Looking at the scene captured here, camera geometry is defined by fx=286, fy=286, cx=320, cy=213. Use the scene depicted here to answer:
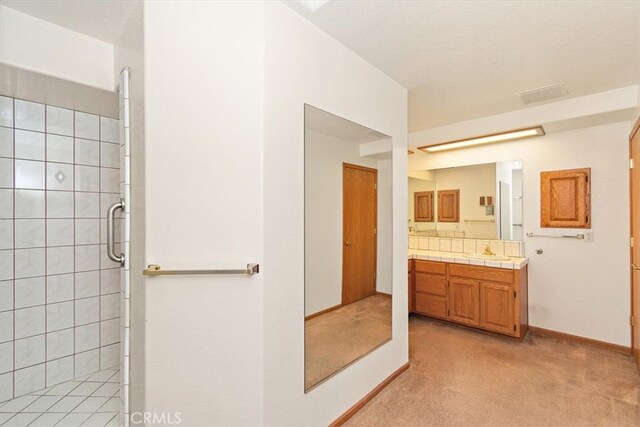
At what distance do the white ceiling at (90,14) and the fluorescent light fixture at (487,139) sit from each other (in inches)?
127

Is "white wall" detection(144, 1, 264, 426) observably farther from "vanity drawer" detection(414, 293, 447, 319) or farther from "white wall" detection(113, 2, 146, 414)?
"vanity drawer" detection(414, 293, 447, 319)

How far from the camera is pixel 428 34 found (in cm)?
177

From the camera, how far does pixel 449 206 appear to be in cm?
378

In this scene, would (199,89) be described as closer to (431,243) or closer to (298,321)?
(298,321)

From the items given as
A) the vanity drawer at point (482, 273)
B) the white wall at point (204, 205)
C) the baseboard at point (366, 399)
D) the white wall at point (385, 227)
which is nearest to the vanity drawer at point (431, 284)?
the vanity drawer at point (482, 273)

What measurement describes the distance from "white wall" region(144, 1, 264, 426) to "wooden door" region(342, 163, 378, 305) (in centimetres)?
89

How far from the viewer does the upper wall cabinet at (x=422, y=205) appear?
3873 mm

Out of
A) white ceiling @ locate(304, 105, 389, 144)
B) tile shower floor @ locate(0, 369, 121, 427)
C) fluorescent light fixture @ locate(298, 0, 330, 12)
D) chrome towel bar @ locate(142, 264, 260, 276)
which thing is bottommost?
tile shower floor @ locate(0, 369, 121, 427)

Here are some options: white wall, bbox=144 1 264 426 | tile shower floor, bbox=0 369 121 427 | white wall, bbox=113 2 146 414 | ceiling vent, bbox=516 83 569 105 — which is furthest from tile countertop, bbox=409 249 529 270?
tile shower floor, bbox=0 369 121 427

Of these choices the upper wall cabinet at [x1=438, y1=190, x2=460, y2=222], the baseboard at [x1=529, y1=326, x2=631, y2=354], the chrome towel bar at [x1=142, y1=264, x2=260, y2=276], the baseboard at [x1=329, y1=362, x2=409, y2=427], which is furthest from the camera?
the upper wall cabinet at [x1=438, y1=190, x2=460, y2=222]

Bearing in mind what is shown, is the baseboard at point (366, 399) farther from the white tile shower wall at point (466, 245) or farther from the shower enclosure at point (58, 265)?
the white tile shower wall at point (466, 245)

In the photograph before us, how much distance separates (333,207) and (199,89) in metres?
1.12

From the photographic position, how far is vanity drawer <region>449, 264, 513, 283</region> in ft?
9.58

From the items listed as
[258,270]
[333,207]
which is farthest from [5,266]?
[333,207]
